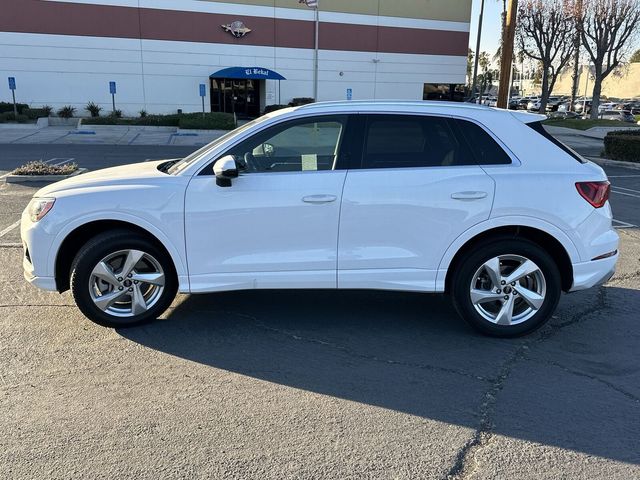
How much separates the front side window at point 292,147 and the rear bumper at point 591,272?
2.10 metres

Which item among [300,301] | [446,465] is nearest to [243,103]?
[300,301]

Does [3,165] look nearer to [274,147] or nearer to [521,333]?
[274,147]

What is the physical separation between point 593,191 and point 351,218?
6.13ft

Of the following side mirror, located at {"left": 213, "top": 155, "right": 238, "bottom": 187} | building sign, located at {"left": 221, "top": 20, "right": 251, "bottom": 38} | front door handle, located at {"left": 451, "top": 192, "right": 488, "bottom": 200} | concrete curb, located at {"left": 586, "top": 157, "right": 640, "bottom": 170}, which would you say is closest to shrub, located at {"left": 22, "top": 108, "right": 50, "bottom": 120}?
building sign, located at {"left": 221, "top": 20, "right": 251, "bottom": 38}

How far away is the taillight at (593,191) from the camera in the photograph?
162 inches

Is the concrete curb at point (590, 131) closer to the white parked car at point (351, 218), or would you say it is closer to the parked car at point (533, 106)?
the parked car at point (533, 106)

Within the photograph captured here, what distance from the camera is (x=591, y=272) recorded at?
422cm

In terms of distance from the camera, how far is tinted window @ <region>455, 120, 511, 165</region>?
4.18 m

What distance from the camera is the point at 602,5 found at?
31.9m

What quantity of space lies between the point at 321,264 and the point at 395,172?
0.90 metres

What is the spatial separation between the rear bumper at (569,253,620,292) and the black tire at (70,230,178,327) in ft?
10.4

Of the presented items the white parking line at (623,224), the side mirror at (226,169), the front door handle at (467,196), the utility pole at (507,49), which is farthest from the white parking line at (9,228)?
the utility pole at (507,49)

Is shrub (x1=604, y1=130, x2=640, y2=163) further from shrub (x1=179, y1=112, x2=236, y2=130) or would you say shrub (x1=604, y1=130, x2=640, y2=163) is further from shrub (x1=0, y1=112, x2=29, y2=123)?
shrub (x1=0, y1=112, x2=29, y2=123)

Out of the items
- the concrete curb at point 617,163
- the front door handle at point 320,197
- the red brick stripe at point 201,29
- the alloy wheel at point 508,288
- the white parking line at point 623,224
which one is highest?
the red brick stripe at point 201,29
